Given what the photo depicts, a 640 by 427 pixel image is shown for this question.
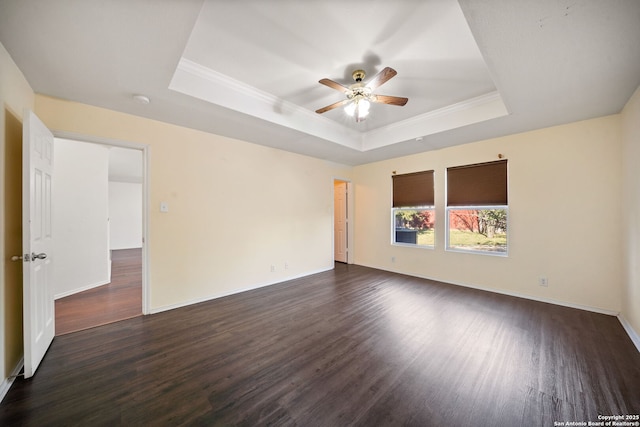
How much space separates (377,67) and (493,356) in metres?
2.99

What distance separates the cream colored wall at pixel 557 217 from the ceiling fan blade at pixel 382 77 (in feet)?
8.60

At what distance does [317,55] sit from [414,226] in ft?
12.3

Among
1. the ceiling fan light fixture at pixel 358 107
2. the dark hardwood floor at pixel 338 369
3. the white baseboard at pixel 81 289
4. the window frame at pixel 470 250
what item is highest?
the ceiling fan light fixture at pixel 358 107

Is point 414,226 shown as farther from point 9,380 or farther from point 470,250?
point 9,380

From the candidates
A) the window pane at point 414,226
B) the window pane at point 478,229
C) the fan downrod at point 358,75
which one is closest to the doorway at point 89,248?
the fan downrod at point 358,75

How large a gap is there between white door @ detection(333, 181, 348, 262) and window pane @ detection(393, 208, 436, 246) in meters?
1.34

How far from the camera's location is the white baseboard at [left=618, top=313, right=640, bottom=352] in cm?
221

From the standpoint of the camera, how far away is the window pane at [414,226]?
14.9 feet

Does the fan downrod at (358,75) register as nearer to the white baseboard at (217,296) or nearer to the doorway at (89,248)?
the doorway at (89,248)

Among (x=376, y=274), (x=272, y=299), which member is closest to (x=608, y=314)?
(x=376, y=274)

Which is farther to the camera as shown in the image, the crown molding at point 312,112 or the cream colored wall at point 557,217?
the cream colored wall at point 557,217

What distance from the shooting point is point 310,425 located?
4.57 ft

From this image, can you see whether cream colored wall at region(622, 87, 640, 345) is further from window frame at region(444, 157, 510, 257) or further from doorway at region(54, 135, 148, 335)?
doorway at region(54, 135, 148, 335)

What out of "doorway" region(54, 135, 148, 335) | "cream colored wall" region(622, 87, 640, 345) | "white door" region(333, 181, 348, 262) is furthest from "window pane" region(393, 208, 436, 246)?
"doorway" region(54, 135, 148, 335)
